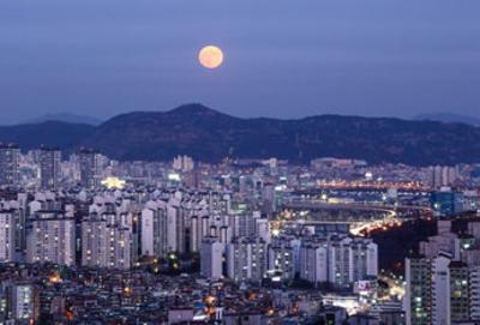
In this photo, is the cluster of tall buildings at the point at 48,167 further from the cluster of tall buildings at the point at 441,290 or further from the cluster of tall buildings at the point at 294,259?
the cluster of tall buildings at the point at 441,290

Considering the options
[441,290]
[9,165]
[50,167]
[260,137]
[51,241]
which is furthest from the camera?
[260,137]

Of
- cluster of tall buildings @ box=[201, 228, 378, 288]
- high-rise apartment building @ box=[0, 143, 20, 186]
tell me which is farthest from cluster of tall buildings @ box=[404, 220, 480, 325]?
high-rise apartment building @ box=[0, 143, 20, 186]

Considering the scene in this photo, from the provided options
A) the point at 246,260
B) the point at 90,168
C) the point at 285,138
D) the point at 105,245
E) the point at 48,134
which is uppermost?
the point at 48,134

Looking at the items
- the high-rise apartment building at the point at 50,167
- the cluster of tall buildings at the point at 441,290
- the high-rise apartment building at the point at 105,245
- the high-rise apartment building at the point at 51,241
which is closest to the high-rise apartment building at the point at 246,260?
the high-rise apartment building at the point at 105,245

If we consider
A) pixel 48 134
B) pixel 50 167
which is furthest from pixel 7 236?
pixel 48 134

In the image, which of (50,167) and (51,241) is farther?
(50,167)

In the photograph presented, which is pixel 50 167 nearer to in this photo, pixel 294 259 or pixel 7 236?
pixel 7 236

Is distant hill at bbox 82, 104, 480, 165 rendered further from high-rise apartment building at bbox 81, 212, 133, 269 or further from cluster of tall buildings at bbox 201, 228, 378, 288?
cluster of tall buildings at bbox 201, 228, 378, 288

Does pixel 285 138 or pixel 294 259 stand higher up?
pixel 285 138
